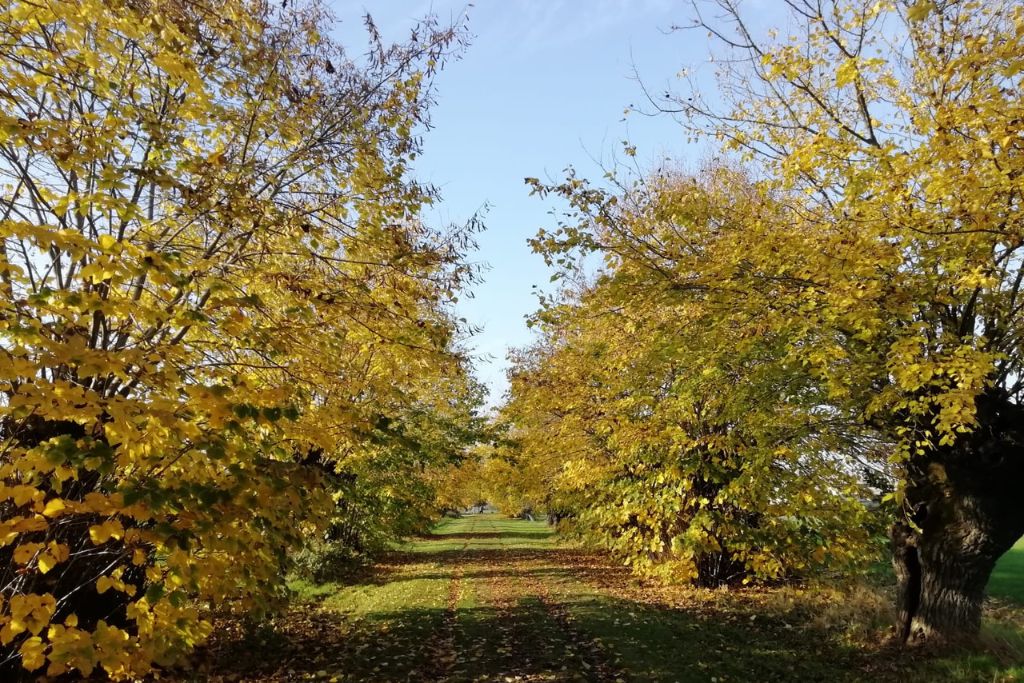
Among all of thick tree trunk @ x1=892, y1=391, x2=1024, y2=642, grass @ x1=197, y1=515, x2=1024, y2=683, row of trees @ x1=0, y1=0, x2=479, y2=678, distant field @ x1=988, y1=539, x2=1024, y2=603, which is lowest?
distant field @ x1=988, y1=539, x2=1024, y2=603

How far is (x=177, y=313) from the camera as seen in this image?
3.57 metres

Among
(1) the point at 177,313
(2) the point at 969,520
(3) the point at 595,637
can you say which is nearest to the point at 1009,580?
(2) the point at 969,520

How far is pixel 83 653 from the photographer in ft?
10.2

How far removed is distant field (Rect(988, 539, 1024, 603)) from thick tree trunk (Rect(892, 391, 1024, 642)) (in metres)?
9.83

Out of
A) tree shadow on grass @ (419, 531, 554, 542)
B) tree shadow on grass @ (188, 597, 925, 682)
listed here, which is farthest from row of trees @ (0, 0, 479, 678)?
tree shadow on grass @ (419, 531, 554, 542)

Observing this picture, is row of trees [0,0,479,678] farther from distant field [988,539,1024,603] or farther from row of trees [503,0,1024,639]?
distant field [988,539,1024,603]

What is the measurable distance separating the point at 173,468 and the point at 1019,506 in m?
9.65

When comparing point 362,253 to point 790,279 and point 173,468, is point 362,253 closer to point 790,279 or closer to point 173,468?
point 173,468

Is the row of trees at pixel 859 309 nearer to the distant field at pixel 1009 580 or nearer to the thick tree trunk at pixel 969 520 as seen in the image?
the thick tree trunk at pixel 969 520

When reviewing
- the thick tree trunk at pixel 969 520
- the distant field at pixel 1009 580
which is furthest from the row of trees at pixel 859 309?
the distant field at pixel 1009 580

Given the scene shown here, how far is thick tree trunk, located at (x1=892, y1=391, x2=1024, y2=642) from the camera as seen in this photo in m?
7.68

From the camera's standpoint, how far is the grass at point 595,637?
7.28 m

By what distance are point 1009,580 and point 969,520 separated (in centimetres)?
1477

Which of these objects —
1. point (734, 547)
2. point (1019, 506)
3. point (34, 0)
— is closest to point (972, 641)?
point (1019, 506)
